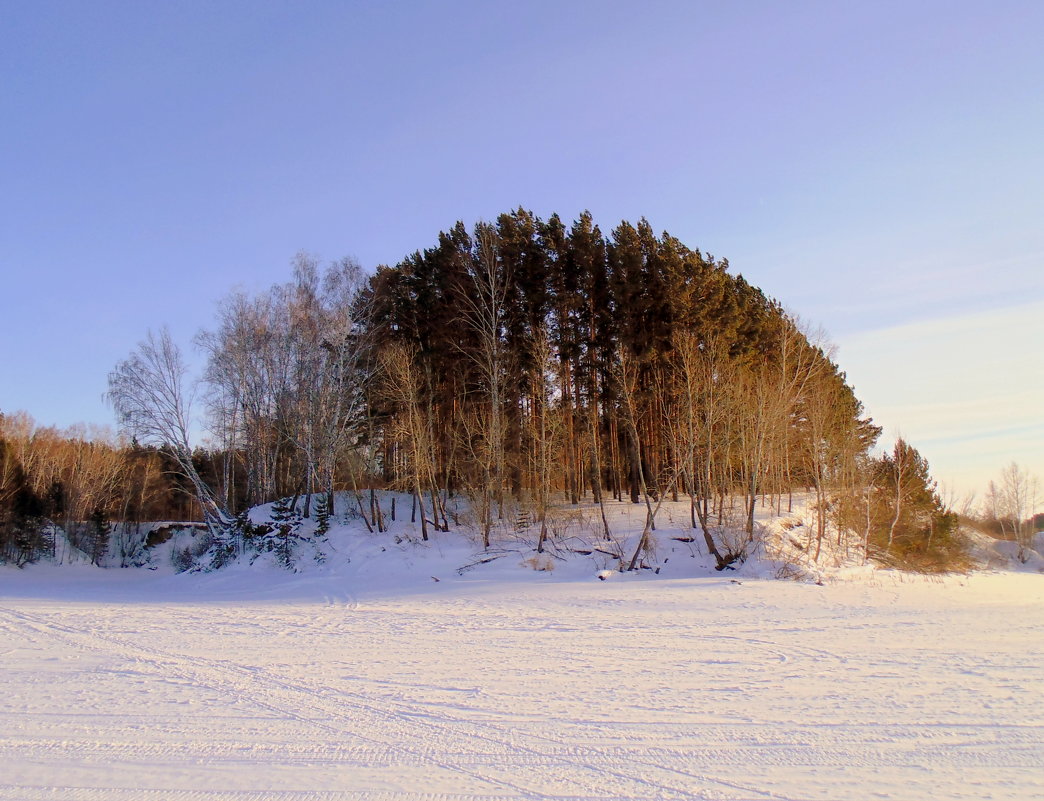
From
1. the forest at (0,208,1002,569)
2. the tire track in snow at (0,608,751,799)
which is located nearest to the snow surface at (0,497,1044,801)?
the tire track in snow at (0,608,751,799)

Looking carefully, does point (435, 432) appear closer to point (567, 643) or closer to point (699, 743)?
point (567, 643)

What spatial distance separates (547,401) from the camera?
84.8 ft

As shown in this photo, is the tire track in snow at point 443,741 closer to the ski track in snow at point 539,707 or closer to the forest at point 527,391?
the ski track in snow at point 539,707

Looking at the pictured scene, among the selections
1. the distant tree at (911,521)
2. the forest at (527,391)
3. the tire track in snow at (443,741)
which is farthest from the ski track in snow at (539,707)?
the distant tree at (911,521)

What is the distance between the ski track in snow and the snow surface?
3cm

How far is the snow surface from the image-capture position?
5.25 metres

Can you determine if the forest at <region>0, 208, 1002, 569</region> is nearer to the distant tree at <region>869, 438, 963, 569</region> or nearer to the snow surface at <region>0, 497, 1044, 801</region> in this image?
the distant tree at <region>869, 438, 963, 569</region>

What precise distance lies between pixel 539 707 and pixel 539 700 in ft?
0.99

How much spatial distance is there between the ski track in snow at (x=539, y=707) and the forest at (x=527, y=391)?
1186 centimetres

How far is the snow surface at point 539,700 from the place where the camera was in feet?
17.2

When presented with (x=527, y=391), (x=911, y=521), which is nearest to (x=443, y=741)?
(x=527, y=391)

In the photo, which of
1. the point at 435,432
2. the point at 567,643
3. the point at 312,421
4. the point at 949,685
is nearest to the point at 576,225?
the point at 435,432

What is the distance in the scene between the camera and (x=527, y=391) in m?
27.6

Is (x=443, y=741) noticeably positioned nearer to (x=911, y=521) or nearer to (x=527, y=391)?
(x=527, y=391)
